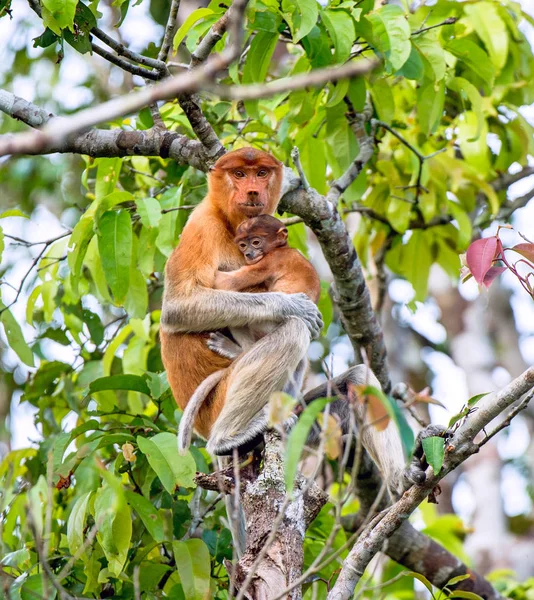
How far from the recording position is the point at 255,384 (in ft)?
11.8

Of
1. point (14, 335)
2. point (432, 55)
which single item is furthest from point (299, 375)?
point (432, 55)

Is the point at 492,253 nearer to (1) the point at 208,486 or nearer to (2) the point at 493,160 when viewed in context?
(1) the point at 208,486

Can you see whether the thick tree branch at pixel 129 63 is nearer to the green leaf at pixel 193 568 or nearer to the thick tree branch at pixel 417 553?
the green leaf at pixel 193 568

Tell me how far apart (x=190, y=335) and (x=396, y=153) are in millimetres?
2212

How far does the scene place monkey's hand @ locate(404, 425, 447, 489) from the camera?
2.70m

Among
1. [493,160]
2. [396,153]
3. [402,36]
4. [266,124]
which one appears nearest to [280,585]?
[402,36]

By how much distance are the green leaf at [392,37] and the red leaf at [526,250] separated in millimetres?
1379

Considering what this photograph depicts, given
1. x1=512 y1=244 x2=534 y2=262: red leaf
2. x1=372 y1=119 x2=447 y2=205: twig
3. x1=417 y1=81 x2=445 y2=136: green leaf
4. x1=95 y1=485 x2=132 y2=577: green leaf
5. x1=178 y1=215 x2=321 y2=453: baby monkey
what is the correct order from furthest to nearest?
x1=372 y1=119 x2=447 y2=205: twig
x1=417 y1=81 x2=445 y2=136: green leaf
x1=178 y1=215 x2=321 y2=453: baby monkey
x1=95 y1=485 x2=132 y2=577: green leaf
x1=512 y1=244 x2=534 y2=262: red leaf

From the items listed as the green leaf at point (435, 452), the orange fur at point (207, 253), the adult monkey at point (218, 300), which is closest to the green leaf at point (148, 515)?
the adult monkey at point (218, 300)

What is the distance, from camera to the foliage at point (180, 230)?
3.25 m

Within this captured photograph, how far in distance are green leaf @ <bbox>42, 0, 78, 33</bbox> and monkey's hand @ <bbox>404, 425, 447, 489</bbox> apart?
6.55 ft

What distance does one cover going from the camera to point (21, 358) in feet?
13.3

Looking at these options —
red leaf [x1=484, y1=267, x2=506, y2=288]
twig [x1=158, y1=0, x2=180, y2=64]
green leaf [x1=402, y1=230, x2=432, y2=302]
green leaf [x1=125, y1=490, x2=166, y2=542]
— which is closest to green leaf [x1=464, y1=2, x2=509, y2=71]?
green leaf [x1=402, y1=230, x2=432, y2=302]

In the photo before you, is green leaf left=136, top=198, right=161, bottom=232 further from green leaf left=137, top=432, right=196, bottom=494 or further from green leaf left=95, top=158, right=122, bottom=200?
green leaf left=137, top=432, right=196, bottom=494
